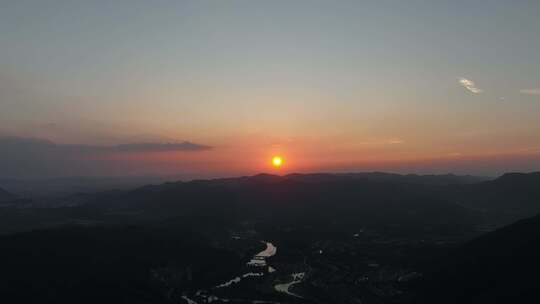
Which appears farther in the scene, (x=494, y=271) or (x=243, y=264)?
(x=243, y=264)

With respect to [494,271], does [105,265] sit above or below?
below

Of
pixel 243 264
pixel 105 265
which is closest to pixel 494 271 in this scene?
pixel 243 264

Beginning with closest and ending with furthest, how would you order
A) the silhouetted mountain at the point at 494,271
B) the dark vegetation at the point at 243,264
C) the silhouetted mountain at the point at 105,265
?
the silhouetted mountain at the point at 494,271 < the dark vegetation at the point at 243,264 < the silhouetted mountain at the point at 105,265

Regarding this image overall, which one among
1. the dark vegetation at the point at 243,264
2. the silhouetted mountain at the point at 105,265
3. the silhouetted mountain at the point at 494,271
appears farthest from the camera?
the silhouetted mountain at the point at 105,265

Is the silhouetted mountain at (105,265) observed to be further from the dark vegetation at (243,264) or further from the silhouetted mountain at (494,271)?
the silhouetted mountain at (494,271)

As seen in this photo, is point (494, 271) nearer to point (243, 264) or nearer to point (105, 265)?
point (243, 264)

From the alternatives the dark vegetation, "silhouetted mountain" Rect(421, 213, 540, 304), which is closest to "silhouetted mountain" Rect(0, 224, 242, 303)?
the dark vegetation

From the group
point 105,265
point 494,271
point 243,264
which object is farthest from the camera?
point 243,264

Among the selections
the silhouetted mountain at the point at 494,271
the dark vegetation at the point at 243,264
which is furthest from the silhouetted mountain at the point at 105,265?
the silhouetted mountain at the point at 494,271

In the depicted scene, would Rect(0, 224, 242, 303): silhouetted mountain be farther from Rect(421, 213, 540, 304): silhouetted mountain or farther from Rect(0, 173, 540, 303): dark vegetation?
Rect(421, 213, 540, 304): silhouetted mountain

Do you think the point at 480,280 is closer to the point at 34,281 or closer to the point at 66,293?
the point at 66,293
